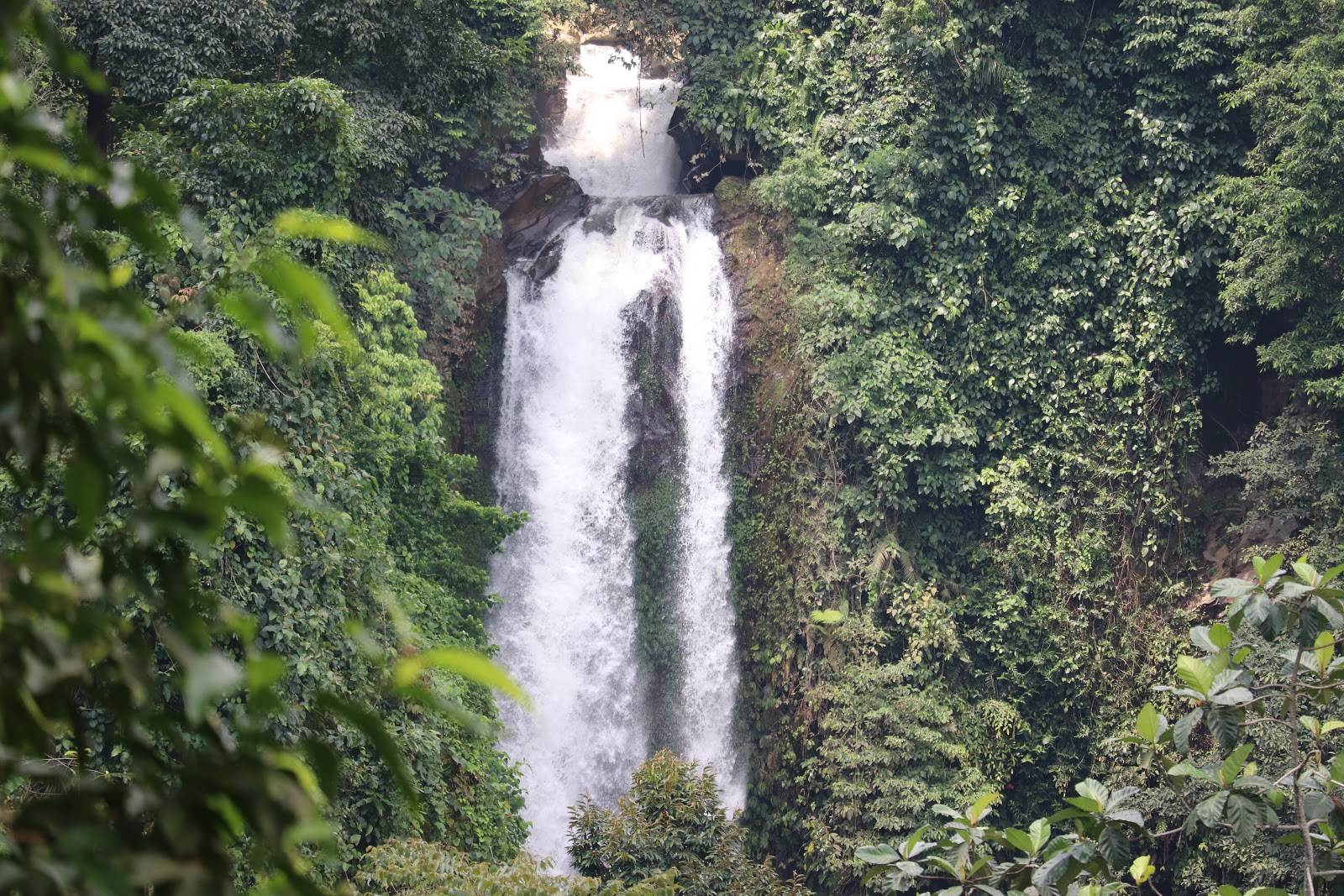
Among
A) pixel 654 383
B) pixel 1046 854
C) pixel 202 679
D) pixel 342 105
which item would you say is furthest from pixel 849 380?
pixel 202 679

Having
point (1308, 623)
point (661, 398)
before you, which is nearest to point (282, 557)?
point (661, 398)

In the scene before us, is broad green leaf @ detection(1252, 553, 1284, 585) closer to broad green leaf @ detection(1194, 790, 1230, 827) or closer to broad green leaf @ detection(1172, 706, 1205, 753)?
broad green leaf @ detection(1172, 706, 1205, 753)

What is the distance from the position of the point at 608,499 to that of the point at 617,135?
6539 mm

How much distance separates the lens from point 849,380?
1323cm

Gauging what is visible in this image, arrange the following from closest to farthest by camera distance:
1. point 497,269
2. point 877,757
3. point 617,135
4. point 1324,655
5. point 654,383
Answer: point 1324,655, point 877,757, point 654,383, point 497,269, point 617,135

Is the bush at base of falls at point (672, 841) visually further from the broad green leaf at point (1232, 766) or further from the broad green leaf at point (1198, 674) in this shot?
the broad green leaf at point (1198, 674)

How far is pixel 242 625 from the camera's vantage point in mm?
1020

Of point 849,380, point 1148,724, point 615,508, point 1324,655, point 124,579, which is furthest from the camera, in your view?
point 615,508

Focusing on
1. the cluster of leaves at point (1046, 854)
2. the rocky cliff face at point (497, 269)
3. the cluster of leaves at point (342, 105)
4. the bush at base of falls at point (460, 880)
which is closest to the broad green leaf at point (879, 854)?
the cluster of leaves at point (1046, 854)

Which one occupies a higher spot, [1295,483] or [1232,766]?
[1295,483]

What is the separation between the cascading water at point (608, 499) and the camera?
12.8 m

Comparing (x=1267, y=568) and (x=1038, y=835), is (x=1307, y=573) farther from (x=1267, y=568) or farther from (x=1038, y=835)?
(x=1038, y=835)

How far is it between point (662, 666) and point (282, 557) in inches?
218

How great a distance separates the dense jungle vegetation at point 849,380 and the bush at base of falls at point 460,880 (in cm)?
4
